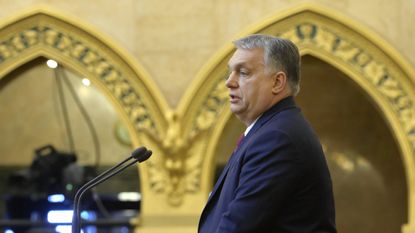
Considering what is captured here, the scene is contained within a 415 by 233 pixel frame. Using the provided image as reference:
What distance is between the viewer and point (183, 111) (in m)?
6.97

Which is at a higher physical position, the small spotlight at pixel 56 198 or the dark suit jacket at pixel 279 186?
the small spotlight at pixel 56 198

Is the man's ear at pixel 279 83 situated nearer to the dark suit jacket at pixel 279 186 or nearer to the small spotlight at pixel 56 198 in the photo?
the dark suit jacket at pixel 279 186

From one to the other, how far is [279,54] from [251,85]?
11 cm

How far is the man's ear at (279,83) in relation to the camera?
2984 mm

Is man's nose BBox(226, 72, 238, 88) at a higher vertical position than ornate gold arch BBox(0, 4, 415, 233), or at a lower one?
lower

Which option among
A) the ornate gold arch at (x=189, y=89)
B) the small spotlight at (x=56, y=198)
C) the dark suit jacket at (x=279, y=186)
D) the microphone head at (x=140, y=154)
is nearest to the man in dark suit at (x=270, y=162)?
the dark suit jacket at (x=279, y=186)

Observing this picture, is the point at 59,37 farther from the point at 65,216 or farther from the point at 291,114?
the point at 291,114

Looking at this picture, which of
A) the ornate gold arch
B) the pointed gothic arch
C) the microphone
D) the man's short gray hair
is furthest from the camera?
the pointed gothic arch

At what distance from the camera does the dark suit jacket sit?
2807 mm

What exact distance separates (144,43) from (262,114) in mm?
4227

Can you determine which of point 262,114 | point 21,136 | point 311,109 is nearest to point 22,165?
point 21,136

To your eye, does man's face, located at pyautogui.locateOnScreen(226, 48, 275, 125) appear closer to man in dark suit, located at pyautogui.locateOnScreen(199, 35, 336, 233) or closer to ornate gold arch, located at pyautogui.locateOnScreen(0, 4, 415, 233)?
man in dark suit, located at pyautogui.locateOnScreen(199, 35, 336, 233)

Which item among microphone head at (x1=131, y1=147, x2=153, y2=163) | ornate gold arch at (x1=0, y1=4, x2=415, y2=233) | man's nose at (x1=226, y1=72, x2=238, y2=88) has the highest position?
ornate gold arch at (x1=0, y1=4, x2=415, y2=233)

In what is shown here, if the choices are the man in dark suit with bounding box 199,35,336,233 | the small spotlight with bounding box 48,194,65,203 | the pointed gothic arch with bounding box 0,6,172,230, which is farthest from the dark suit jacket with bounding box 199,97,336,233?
the small spotlight with bounding box 48,194,65,203
